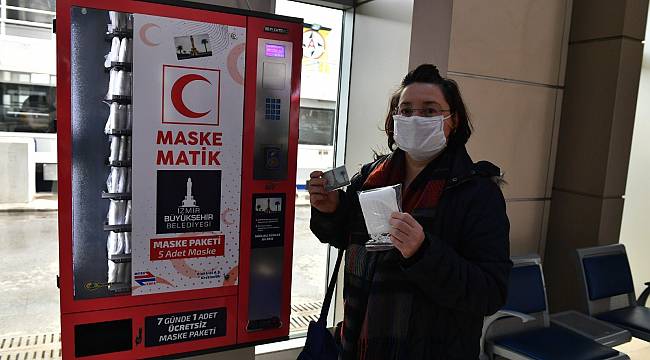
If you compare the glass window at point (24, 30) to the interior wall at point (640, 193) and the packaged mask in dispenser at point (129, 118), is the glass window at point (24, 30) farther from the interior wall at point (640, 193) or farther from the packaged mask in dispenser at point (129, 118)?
the interior wall at point (640, 193)

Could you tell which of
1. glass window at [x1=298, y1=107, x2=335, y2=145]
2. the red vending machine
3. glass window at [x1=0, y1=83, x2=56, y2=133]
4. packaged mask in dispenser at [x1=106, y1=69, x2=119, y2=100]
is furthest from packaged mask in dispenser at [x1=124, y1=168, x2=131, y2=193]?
glass window at [x1=298, y1=107, x2=335, y2=145]

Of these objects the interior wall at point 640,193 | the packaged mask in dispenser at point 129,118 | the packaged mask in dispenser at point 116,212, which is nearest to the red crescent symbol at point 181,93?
the packaged mask in dispenser at point 129,118

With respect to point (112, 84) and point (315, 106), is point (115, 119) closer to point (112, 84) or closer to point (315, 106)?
point (112, 84)

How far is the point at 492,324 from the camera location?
2.68 metres

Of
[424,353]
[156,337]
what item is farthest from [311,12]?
[424,353]

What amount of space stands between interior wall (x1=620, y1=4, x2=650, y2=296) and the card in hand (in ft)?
10.6

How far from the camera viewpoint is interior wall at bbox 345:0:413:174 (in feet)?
9.31

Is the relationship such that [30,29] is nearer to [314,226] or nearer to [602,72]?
[314,226]

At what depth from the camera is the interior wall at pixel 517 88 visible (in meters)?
2.85

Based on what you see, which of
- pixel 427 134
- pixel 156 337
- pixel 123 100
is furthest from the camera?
pixel 156 337

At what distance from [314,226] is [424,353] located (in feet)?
1.88

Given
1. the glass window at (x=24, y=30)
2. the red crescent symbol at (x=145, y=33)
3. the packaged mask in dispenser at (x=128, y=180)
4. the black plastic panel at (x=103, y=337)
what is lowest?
the black plastic panel at (x=103, y=337)

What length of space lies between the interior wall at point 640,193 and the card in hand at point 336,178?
3.22m

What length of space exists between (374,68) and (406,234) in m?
1.96
